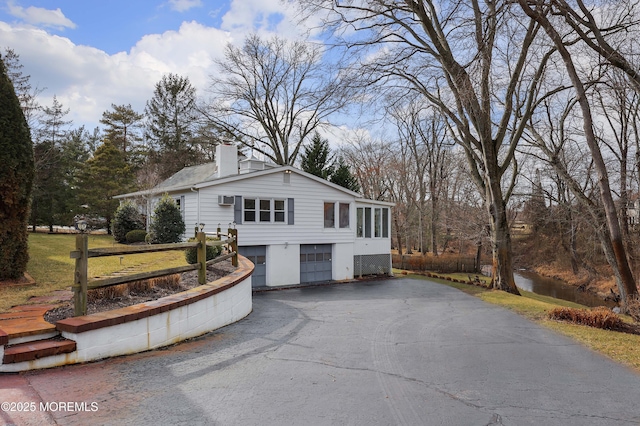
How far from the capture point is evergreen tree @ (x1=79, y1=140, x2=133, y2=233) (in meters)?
27.0

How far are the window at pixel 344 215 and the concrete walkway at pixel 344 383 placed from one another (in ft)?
42.9

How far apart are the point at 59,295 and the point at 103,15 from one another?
22.5ft

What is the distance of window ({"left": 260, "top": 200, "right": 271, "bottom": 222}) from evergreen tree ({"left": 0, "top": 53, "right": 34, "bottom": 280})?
33.1 ft

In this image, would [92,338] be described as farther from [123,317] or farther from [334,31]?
[334,31]

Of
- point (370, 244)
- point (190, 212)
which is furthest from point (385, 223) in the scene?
point (190, 212)

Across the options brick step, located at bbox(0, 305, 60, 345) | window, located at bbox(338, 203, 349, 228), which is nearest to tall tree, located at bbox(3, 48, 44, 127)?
window, located at bbox(338, 203, 349, 228)

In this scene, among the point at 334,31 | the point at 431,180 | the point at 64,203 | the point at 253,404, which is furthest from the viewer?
the point at 431,180

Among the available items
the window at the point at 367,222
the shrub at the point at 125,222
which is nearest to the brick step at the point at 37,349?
the shrub at the point at 125,222

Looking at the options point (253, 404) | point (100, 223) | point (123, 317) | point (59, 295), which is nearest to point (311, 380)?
point (253, 404)

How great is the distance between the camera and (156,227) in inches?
595

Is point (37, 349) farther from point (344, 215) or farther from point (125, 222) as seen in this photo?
point (125, 222)

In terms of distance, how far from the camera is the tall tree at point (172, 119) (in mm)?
35375

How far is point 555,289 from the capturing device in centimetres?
2392

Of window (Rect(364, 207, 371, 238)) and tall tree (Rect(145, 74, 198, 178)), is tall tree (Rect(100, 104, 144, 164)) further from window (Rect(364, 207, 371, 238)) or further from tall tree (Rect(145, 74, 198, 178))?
window (Rect(364, 207, 371, 238))
